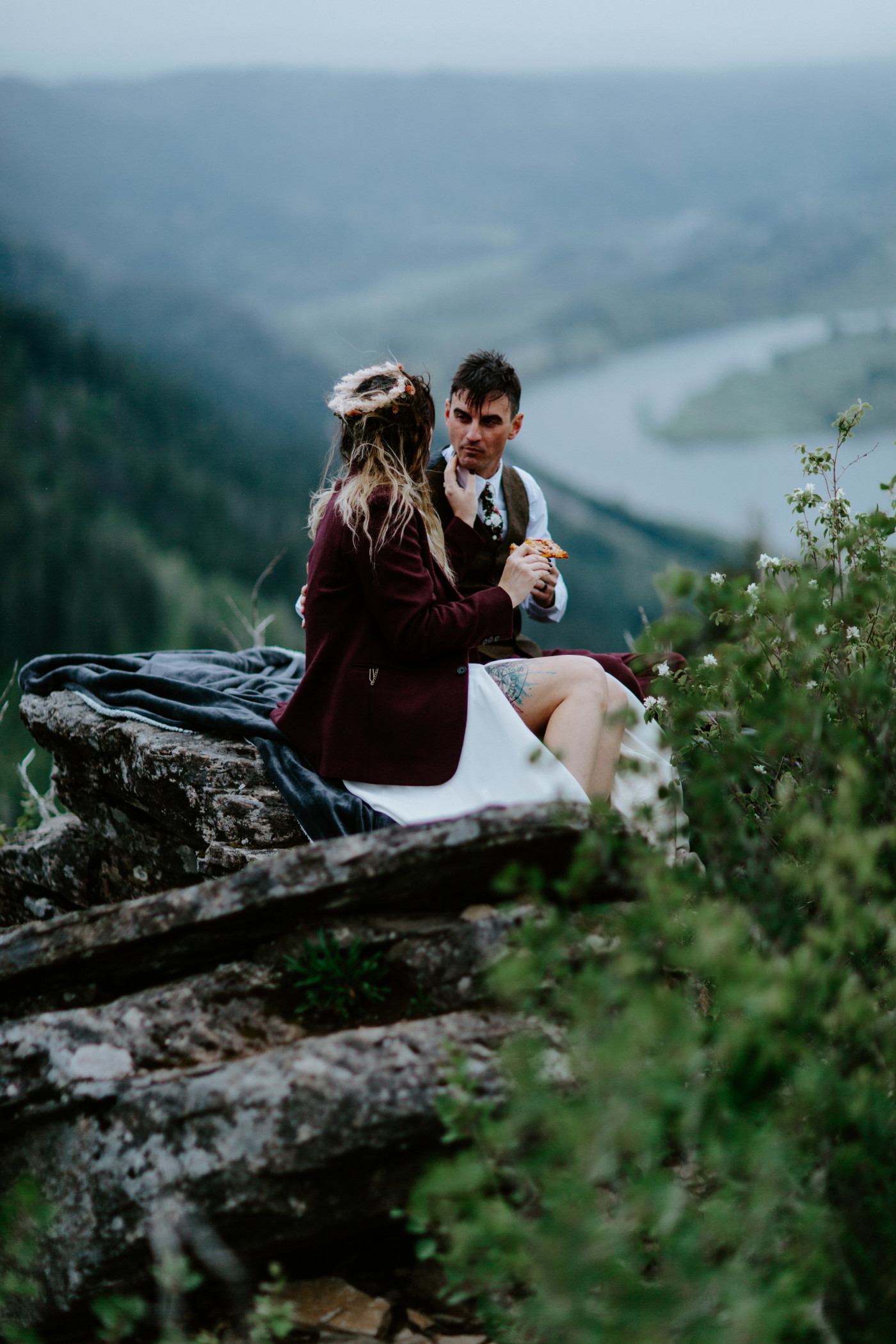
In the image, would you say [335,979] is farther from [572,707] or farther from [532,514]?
[532,514]

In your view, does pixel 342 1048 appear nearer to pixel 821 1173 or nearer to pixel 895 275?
pixel 821 1173

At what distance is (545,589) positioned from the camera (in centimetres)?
339

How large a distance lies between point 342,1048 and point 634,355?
44.1 feet

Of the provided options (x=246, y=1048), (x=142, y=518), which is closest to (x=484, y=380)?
(x=246, y=1048)

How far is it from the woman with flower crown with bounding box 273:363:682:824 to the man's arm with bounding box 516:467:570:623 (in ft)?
1.43

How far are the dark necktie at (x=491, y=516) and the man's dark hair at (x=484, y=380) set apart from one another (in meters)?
0.33

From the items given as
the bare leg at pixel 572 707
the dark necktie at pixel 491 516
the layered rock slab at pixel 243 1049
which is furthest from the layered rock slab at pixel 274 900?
the dark necktie at pixel 491 516

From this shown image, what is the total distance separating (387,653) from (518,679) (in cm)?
45

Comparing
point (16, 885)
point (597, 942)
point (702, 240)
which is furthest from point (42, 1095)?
point (702, 240)

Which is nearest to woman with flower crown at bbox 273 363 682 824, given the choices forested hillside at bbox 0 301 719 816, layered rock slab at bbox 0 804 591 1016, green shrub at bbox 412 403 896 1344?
layered rock slab at bbox 0 804 591 1016

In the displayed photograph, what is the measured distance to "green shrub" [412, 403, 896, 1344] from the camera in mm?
1097

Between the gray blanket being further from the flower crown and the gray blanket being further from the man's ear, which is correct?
the man's ear

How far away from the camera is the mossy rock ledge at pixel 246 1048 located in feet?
6.09

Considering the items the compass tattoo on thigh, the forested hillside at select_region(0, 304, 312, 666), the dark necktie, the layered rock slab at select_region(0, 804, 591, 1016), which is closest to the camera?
the layered rock slab at select_region(0, 804, 591, 1016)
